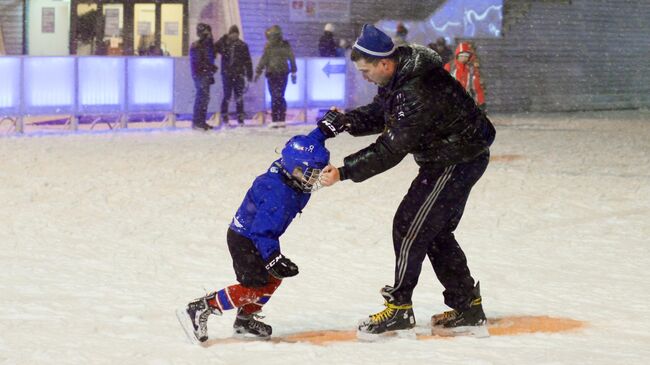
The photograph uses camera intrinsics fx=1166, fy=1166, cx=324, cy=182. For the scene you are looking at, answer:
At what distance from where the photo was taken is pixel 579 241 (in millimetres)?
8695

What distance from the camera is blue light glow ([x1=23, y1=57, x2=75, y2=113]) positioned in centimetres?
1691

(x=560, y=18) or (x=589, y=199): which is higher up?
(x=560, y=18)

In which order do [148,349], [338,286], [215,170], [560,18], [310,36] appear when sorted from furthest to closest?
[560,18] → [310,36] → [215,170] → [338,286] → [148,349]

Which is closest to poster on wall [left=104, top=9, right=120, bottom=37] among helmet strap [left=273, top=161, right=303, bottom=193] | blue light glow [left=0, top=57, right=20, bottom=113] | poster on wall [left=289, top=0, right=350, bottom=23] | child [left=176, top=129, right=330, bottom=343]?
poster on wall [left=289, top=0, right=350, bottom=23]

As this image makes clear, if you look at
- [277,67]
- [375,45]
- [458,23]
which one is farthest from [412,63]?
[458,23]

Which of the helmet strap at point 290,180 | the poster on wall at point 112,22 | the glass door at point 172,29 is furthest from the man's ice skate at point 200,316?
the glass door at point 172,29

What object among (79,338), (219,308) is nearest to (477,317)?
(219,308)

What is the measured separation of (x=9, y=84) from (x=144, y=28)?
6.25m

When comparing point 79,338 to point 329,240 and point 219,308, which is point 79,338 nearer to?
point 219,308

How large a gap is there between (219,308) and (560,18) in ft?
76.1

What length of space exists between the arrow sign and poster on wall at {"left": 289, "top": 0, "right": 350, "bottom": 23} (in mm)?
3034

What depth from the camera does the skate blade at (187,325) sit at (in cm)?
535

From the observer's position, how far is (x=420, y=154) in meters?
5.48

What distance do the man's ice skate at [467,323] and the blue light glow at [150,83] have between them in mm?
12838
